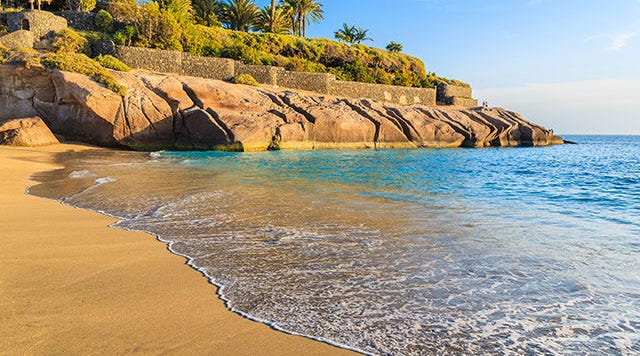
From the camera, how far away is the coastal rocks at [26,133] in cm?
1909

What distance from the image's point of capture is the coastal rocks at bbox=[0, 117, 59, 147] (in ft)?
62.6

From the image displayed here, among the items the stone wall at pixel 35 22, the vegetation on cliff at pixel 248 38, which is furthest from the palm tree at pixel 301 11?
the stone wall at pixel 35 22

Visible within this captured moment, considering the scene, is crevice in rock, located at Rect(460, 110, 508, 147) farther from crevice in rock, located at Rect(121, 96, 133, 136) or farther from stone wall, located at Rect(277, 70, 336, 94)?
crevice in rock, located at Rect(121, 96, 133, 136)

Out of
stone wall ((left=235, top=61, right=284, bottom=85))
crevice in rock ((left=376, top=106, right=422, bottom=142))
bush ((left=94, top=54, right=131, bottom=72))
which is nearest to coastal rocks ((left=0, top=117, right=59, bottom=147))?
bush ((left=94, top=54, right=131, bottom=72))

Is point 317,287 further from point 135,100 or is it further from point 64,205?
point 135,100

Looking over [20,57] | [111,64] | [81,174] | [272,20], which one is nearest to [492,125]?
[272,20]

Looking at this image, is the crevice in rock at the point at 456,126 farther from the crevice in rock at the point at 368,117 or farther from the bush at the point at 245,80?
the bush at the point at 245,80

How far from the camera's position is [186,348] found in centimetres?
251

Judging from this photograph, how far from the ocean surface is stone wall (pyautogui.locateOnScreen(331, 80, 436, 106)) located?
28.5 m

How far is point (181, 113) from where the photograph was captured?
2405 centimetres

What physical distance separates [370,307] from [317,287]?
0.59 metres

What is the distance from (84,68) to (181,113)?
5.45 metres

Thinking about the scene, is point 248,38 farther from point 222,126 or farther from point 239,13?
point 222,126

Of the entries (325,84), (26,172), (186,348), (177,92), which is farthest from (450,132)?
(186,348)
